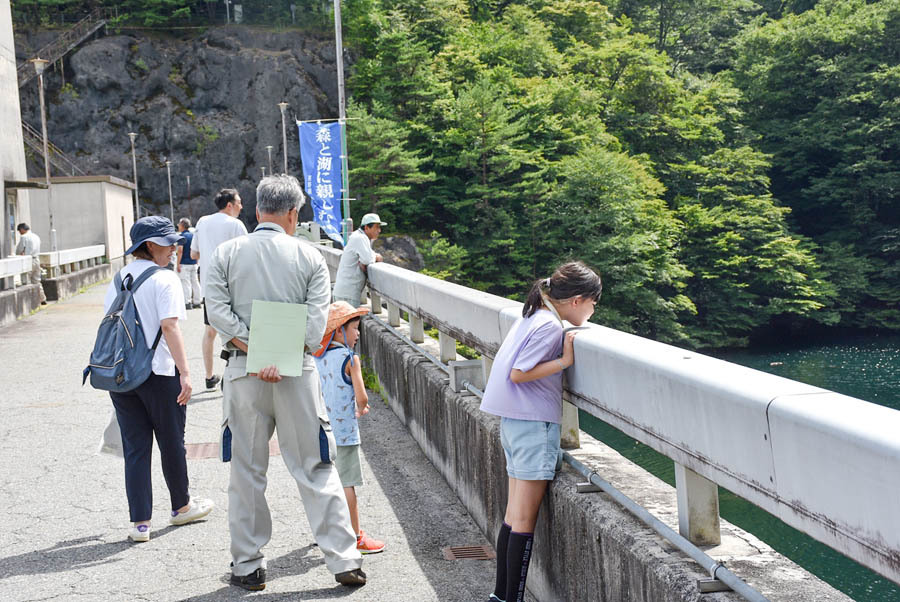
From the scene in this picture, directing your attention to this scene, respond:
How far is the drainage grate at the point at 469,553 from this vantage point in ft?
15.8

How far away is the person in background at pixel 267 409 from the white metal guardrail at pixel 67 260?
812 inches

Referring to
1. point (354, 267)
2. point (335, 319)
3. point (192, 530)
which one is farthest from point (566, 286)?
point (354, 267)

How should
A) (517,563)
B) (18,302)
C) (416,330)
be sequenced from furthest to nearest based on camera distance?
(18,302) → (416,330) → (517,563)

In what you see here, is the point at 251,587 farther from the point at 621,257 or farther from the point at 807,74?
the point at 807,74

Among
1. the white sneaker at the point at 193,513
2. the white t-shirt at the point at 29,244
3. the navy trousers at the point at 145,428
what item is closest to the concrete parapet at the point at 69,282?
the white t-shirt at the point at 29,244

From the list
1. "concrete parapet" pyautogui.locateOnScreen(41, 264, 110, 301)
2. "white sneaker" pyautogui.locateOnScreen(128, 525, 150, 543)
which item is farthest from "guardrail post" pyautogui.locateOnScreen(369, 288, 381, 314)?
"concrete parapet" pyautogui.locateOnScreen(41, 264, 110, 301)

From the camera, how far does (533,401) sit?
367 centimetres

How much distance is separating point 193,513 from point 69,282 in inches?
776

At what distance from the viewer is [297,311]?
4.39 m

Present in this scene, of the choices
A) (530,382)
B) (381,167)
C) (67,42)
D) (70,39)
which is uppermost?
(70,39)

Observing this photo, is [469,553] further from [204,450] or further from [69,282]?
→ [69,282]

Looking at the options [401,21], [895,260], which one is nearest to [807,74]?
[895,260]

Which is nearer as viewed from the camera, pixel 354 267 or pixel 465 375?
pixel 465 375

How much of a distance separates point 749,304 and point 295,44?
4096 centimetres
